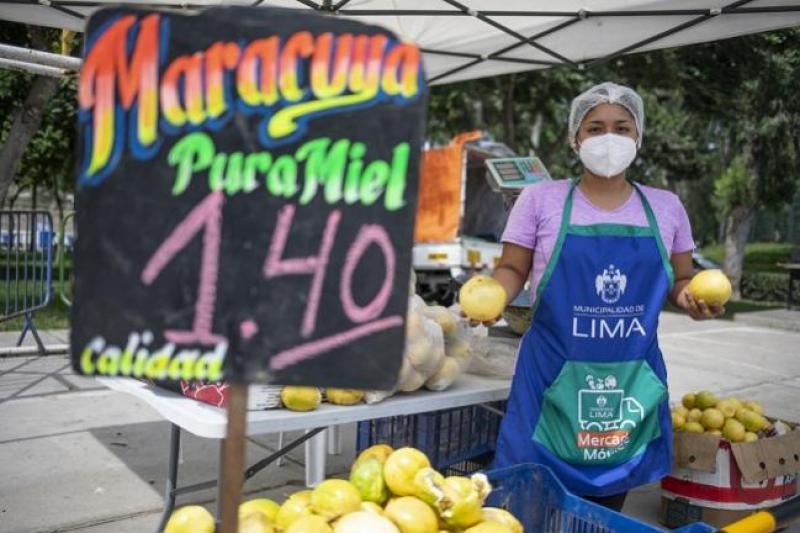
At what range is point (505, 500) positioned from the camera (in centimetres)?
227

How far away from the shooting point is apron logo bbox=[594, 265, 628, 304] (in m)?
2.36

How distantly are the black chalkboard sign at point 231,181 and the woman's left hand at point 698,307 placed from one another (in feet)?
4.78

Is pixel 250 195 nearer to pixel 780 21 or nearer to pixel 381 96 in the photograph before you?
pixel 381 96

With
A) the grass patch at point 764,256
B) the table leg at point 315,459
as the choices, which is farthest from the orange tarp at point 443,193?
the grass patch at point 764,256

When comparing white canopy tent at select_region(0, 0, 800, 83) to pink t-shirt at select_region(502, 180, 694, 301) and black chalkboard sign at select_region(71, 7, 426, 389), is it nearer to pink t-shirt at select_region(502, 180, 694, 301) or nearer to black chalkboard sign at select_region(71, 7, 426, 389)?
pink t-shirt at select_region(502, 180, 694, 301)

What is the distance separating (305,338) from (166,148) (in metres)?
0.45

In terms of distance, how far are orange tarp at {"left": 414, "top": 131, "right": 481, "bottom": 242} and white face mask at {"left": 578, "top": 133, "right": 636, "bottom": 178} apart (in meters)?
9.32

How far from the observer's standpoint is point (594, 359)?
7.75ft

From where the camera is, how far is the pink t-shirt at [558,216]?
2.41 meters

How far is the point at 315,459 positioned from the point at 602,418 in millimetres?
1997

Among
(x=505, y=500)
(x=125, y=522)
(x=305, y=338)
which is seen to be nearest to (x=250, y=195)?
(x=305, y=338)

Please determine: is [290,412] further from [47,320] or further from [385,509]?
[47,320]

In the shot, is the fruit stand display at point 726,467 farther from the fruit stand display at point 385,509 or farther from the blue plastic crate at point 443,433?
the fruit stand display at point 385,509

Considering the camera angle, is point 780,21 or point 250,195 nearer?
point 250,195
